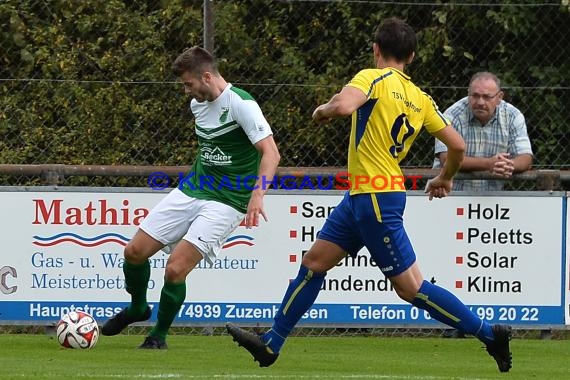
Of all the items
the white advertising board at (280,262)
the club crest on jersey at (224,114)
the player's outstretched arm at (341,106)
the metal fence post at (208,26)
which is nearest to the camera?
the player's outstretched arm at (341,106)

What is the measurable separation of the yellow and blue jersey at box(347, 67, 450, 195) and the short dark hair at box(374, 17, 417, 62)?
10 centimetres

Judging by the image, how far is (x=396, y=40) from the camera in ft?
25.8

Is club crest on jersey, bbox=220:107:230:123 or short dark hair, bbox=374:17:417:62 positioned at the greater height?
short dark hair, bbox=374:17:417:62

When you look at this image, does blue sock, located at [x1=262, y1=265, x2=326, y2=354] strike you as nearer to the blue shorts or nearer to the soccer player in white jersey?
the blue shorts

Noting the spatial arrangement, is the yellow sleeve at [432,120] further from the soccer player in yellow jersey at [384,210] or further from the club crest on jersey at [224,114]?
the club crest on jersey at [224,114]

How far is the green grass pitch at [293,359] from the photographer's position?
810cm

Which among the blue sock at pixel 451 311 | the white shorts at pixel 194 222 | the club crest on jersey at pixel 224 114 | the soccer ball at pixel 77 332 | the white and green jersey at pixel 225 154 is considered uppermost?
the club crest on jersey at pixel 224 114

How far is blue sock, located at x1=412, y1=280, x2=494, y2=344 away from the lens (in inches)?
313

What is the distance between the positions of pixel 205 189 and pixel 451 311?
84.3 inches

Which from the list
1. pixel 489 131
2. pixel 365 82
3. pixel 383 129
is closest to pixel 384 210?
pixel 383 129

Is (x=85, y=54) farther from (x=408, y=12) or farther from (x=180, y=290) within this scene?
(x=180, y=290)

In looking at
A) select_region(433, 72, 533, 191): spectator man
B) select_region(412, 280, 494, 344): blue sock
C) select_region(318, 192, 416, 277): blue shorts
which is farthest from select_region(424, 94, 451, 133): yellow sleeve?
select_region(433, 72, 533, 191): spectator man

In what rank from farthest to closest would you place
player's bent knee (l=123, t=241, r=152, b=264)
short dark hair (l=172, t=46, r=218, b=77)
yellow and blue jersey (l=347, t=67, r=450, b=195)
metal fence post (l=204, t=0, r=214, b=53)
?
1. metal fence post (l=204, t=0, r=214, b=53)
2. player's bent knee (l=123, t=241, r=152, b=264)
3. short dark hair (l=172, t=46, r=218, b=77)
4. yellow and blue jersey (l=347, t=67, r=450, b=195)

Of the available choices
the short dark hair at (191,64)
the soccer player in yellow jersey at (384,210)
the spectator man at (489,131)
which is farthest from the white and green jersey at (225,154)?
the spectator man at (489,131)
